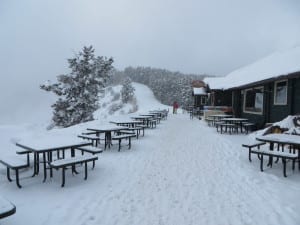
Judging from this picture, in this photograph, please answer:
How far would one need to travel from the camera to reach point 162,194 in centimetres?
435

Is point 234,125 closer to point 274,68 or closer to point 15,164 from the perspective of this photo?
point 274,68

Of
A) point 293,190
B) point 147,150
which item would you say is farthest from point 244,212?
point 147,150

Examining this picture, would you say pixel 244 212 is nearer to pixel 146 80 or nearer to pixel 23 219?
pixel 23 219

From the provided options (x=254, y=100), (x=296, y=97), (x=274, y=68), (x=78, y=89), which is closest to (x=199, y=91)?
(x=78, y=89)

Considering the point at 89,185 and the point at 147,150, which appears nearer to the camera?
the point at 89,185

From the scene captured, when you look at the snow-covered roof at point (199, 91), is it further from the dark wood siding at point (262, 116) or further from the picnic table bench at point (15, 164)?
the picnic table bench at point (15, 164)

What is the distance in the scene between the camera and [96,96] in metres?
21.4

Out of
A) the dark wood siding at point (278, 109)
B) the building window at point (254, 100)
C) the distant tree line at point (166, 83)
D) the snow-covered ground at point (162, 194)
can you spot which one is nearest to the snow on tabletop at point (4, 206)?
the snow-covered ground at point (162, 194)

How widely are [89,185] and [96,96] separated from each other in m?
17.2

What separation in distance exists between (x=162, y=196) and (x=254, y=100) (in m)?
11.7

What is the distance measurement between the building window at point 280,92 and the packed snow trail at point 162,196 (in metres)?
5.12

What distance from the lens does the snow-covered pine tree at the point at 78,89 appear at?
20797 mm

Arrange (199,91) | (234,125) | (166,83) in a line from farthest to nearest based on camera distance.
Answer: (166,83) → (199,91) → (234,125)

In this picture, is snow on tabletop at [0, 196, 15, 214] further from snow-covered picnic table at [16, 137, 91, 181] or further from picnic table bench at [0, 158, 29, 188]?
snow-covered picnic table at [16, 137, 91, 181]
